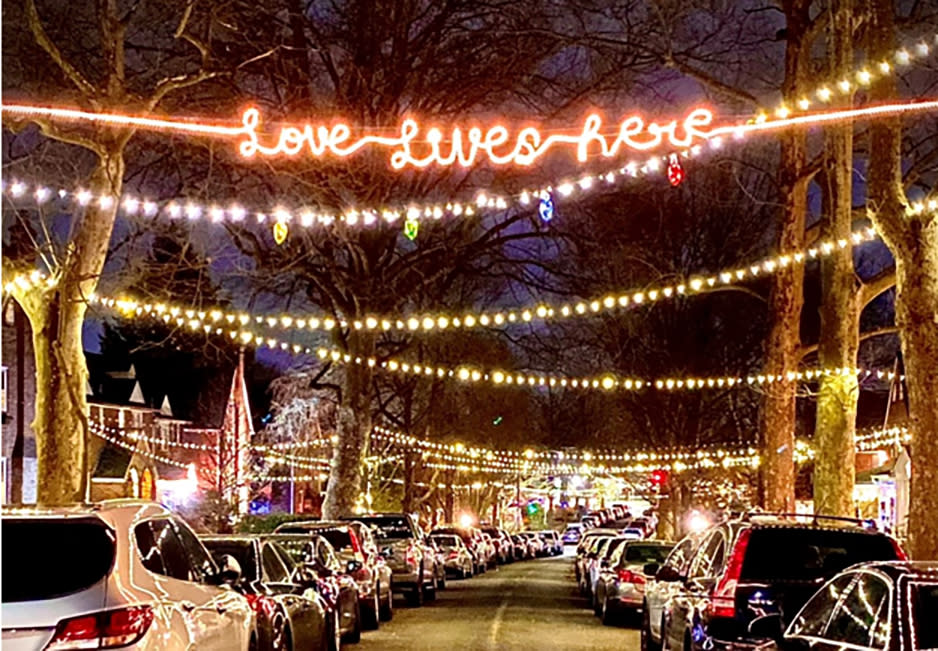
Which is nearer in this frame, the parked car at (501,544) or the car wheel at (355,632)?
the car wheel at (355,632)

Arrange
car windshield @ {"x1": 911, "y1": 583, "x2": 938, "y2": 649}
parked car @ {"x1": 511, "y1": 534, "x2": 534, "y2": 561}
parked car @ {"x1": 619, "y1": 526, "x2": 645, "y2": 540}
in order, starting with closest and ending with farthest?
car windshield @ {"x1": 911, "y1": 583, "x2": 938, "y2": 649}
parked car @ {"x1": 619, "y1": 526, "x2": 645, "y2": 540}
parked car @ {"x1": 511, "y1": 534, "x2": 534, "y2": 561}

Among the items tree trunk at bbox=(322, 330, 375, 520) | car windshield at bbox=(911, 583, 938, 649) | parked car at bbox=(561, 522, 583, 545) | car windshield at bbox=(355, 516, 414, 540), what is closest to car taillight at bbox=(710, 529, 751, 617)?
car windshield at bbox=(911, 583, 938, 649)

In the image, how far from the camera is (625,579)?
885 inches

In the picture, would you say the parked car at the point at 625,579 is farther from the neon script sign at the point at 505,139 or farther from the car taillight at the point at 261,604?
the car taillight at the point at 261,604

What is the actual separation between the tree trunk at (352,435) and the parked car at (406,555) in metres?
7.24

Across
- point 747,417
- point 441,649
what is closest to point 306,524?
point 441,649

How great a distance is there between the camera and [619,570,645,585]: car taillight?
872 inches

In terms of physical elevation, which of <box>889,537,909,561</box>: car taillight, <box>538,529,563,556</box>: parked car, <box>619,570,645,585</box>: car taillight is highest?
<box>889,537,909,561</box>: car taillight

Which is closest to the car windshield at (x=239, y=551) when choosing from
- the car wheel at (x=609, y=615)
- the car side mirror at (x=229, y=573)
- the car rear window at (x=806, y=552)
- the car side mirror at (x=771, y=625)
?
the car side mirror at (x=229, y=573)

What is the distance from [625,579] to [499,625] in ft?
7.21

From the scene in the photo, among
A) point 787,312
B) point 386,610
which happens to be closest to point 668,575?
point 386,610

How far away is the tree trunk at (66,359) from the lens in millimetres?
19547

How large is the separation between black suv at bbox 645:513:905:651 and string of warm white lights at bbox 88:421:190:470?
30.0 metres

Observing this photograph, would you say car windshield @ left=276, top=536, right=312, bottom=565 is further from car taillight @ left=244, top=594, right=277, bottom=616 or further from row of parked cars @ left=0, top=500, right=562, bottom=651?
car taillight @ left=244, top=594, right=277, bottom=616
